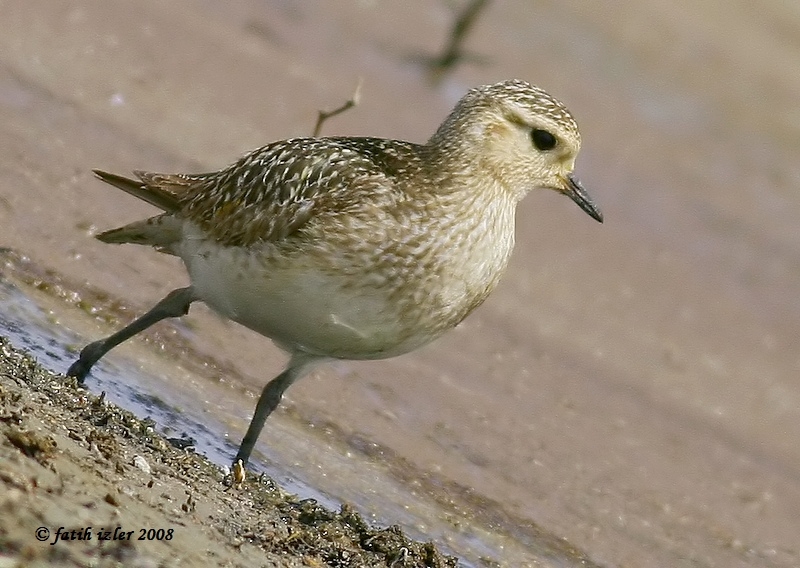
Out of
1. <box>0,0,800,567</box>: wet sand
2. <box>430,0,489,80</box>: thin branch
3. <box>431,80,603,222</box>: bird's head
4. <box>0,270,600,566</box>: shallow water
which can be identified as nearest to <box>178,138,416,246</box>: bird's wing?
<box>431,80,603,222</box>: bird's head

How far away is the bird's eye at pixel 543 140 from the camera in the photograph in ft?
25.2

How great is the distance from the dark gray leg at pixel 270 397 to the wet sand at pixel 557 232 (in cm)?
74

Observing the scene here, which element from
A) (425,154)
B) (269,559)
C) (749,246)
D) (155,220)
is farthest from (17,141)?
(749,246)

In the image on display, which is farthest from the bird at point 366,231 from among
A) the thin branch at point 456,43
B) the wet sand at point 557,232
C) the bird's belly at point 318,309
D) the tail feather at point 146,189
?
the thin branch at point 456,43

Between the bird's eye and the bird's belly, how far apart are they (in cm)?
109

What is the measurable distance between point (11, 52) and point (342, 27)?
4398mm

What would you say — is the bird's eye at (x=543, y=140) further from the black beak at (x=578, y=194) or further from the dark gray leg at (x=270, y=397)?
the dark gray leg at (x=270, y=397)

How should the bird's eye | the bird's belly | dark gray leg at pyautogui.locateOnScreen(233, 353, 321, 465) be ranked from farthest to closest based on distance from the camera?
the bird's eye
dark gray leg at pyautogui.locateOnScreen(233, 353, 321, 465)
the bird's belly

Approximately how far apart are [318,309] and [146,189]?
1.65 meters

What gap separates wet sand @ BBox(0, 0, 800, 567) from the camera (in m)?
9.39

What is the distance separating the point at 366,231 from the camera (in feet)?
23.4

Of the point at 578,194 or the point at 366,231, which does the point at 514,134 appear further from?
the point at 366,231

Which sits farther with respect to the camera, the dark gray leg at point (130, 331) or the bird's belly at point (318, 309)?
the dark gray leg at point (130, 331)

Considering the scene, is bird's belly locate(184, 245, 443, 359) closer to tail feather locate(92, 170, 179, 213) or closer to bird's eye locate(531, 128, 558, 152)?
tail feather locate(92, 170, 179, 213)
